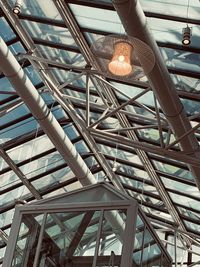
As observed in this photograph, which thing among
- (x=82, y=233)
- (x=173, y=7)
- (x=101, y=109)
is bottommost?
(x=82, y=233)

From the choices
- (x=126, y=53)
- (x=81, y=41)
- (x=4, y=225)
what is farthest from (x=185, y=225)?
(x=126, y=53)

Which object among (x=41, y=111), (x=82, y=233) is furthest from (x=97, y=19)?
(x=82, y=233)

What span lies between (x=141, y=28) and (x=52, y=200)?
151 inches

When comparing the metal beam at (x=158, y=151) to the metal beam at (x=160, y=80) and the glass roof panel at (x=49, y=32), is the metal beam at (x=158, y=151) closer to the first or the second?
the metal beam at (x=160, y=80)

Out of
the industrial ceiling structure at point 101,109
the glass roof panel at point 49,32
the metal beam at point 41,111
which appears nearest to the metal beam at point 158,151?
the industrial ceiling structure at point 101,109

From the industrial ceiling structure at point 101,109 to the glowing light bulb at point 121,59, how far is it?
280 mm

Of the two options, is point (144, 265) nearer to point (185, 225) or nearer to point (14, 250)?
point (14, 250)

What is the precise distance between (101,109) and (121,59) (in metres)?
6.99

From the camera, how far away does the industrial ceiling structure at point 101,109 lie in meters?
14.4

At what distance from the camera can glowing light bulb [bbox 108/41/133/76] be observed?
1170cm

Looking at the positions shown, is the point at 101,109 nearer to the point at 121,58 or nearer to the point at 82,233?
the point at 121,58

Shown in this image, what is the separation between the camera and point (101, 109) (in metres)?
18.8

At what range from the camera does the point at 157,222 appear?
931 inches

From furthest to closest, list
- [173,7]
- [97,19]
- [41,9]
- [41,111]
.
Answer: [41,111], [41,9], [97,19], [173,7]
